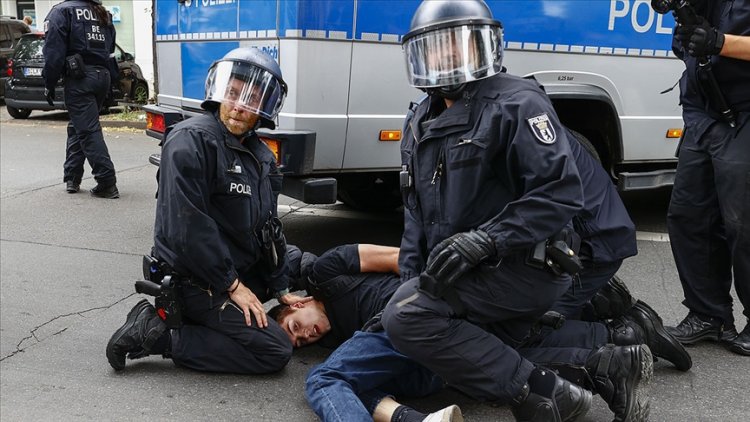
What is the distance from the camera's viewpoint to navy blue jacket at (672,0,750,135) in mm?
3273

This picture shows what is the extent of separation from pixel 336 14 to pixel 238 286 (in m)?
1.72

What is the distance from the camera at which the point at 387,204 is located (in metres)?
6.11

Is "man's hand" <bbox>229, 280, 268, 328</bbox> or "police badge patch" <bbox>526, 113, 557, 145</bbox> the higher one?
"police badge patch" <bbox>526, 113, 557, 145</bbox>

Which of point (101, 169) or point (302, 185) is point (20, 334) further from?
point (101, 169)

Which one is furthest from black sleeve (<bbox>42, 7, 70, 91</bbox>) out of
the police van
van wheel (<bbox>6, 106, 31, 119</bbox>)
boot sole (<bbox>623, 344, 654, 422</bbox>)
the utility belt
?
van wheel (<bbox>6, 106, 31, 119</bbox>)

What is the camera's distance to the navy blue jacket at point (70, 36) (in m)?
6.66

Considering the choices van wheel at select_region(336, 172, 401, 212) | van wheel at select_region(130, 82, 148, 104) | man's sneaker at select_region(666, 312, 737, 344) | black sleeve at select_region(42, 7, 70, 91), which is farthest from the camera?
van wheel at select_region(130, 82, 148, 104)

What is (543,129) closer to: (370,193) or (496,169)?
(496,169)

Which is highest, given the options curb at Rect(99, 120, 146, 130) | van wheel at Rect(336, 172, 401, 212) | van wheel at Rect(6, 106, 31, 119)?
van wheel at Rect(336, 172, 401, 212)

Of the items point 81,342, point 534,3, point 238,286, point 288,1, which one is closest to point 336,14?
point 288,1

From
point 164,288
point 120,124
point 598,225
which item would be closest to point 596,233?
point 598,225

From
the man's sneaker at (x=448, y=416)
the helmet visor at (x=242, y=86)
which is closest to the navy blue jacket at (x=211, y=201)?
the helmet visor at (x=242, y=86)

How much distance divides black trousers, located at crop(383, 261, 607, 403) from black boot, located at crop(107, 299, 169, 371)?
1.13 m

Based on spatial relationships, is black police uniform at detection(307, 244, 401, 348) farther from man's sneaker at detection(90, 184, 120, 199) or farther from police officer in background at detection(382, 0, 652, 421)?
man's sneaker at detection(90, 184, 120, 199)
